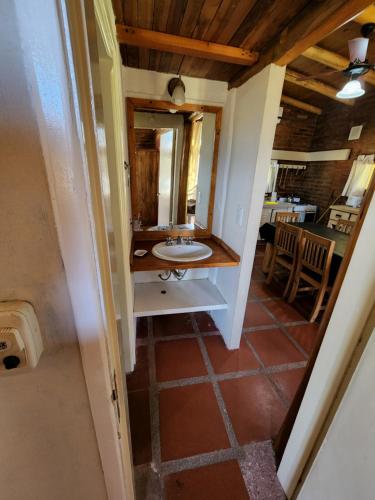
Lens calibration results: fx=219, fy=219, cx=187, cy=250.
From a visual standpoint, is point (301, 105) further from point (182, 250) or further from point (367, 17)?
point (182, 250)

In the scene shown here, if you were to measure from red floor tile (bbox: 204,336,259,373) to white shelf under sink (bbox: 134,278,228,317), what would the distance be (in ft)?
1.17

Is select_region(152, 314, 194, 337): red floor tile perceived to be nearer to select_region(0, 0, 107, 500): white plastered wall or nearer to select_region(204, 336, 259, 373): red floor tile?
select_region(204, 336, 259, 373): red floor tile

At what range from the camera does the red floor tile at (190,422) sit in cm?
123

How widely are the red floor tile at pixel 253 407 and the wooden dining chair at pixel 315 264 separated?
3.57 ft

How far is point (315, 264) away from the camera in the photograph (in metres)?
2.23

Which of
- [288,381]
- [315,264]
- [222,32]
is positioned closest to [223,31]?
[222,32]

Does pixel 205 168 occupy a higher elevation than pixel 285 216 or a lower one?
higher

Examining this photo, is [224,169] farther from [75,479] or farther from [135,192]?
[75,479]

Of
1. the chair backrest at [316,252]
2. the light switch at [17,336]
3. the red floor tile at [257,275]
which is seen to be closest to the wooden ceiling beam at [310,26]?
the light switch at [17,336]

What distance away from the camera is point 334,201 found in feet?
14.6

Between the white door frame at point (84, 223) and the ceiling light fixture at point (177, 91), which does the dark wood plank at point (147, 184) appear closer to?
the ceiling light fixture at point (177, 91)

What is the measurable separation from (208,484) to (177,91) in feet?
7.65

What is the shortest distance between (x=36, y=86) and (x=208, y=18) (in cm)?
131

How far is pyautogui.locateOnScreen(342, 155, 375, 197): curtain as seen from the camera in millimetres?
3793
